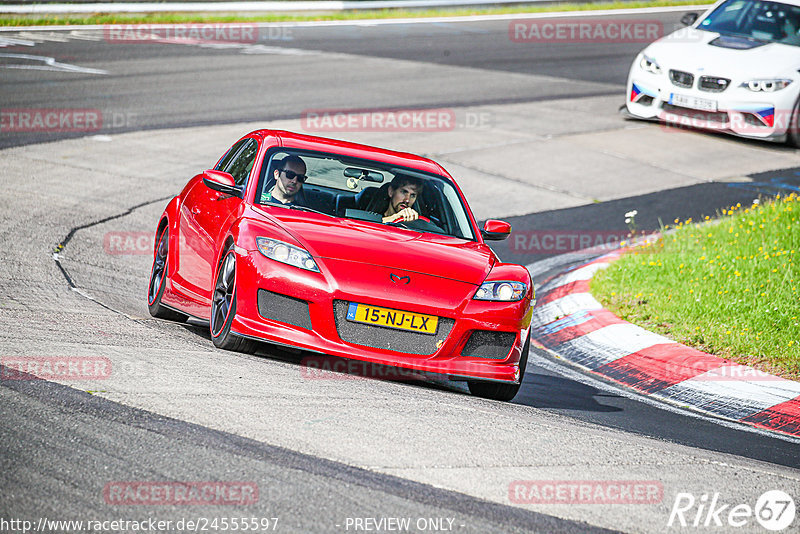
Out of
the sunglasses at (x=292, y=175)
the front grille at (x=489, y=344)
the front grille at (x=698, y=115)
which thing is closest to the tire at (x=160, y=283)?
the sunglasses at (x=292, y=175)

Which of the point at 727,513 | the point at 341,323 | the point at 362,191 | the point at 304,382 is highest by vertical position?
the point at 362,191

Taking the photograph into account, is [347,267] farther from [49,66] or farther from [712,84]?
[49,66]

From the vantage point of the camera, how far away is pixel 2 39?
69.7 ft

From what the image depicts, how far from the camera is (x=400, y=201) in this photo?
24.2 feet

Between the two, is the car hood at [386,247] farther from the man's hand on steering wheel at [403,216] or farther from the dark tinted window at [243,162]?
the dark tinted window at [243,162]

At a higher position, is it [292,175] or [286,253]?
[292,175]

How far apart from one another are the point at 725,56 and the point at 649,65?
111 centimetres

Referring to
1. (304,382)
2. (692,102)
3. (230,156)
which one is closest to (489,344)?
(304,382)

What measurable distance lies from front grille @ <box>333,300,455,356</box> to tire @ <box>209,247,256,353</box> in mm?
641

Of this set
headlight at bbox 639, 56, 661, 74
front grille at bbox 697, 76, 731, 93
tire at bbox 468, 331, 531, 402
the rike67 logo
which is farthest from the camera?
headlight at bbox 639, 56, 661, 74

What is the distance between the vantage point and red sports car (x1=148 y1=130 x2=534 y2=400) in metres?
6.05

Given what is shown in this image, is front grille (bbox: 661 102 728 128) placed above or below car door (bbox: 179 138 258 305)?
below

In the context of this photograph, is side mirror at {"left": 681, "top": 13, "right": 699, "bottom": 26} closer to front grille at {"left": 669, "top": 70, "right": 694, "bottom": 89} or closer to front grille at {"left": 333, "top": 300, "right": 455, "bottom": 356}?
front grille at {"left": 669, "top": 70, "right": 694, "bottom": 89}

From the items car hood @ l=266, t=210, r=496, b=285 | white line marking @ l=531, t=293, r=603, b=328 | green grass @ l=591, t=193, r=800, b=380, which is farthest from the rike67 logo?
white line marking @ l=531, t=293, r=603, b=328
